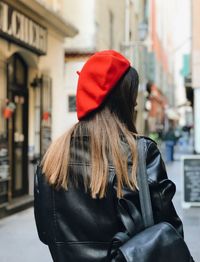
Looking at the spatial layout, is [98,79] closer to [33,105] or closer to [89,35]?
[33,105]

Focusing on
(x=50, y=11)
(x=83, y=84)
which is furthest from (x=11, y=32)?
(x=83, y=84)

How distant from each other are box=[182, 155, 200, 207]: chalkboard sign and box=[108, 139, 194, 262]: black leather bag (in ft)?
28.8

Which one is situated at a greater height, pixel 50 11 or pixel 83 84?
pixel 50 11

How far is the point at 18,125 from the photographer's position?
11188 mm

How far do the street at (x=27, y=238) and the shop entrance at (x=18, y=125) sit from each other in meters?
0.82

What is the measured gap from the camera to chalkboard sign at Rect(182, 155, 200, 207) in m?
10.6

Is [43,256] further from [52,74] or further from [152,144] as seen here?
[52,74]

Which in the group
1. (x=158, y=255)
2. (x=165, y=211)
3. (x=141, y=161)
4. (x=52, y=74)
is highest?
(x=52, y=74)

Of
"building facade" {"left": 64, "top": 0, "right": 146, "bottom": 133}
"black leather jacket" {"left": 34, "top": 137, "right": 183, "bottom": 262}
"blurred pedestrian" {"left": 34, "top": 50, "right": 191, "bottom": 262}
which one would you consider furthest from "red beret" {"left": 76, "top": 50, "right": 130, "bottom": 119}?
"building facade" {"left": 64, "top": 0, "right": 146, "bottom": 133}

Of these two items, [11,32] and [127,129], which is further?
Result: [11,32]

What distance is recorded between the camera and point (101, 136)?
7.08ft

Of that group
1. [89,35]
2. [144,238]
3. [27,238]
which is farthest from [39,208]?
[89,35]

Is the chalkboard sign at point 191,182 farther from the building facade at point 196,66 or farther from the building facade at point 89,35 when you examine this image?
the building facade at point 89,35

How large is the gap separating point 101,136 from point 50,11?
9.18 m
